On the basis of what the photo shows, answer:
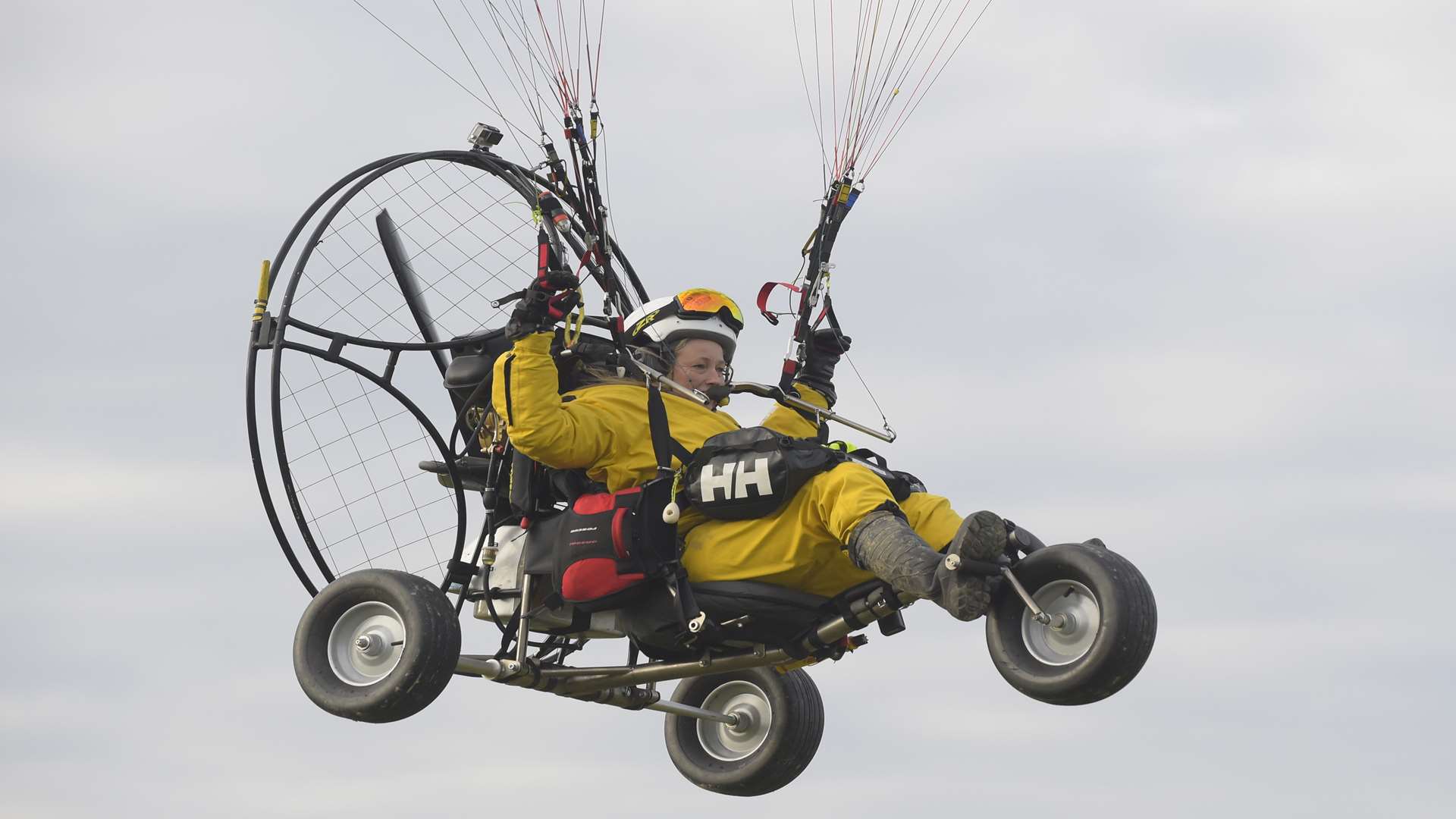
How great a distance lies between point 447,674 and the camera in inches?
309

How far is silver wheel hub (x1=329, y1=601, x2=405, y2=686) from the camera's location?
26.0 feet

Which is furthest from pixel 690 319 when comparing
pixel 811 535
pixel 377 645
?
Answer: pixel 377 645

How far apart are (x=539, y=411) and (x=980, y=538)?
5.89 feet

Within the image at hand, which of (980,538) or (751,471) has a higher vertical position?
(751,471)

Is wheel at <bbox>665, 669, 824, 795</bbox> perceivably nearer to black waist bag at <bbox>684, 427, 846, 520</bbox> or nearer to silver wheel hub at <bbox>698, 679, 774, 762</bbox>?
silver wheel hub at <bbox>698, 679, 774, 762</bbox>

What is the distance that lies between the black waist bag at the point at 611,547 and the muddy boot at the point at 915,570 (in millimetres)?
899

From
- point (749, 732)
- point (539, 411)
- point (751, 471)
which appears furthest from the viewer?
point (749, 732)

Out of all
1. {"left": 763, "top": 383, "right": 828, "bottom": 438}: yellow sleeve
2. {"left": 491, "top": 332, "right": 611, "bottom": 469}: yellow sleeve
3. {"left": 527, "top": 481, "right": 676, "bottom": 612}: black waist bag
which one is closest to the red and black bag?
{"left": 527, "top": 481, "right": 676, "bottom": 612}: black waist bag

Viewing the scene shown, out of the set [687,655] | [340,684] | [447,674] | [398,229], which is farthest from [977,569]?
[398,229]

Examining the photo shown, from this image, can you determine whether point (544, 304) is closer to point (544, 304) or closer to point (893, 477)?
point (544, 304)

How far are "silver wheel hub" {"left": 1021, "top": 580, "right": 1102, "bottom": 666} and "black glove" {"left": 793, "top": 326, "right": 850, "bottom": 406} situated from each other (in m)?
2.11

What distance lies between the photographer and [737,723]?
31.9ft

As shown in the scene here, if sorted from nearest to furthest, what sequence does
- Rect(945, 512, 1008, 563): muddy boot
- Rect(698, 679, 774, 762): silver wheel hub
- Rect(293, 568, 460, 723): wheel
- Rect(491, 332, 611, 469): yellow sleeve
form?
Rect(945, 512, 1008, 563): muddy boot < Rect(491, 332, 611, 469): yellow sleeve < Rect(293, 568, 460, 723): wheel < Rect(698, 679, 774, 762): silver wheel hub

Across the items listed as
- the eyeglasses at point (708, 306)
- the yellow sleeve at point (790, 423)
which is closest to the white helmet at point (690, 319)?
the eyeglasses at point (708, 306)
